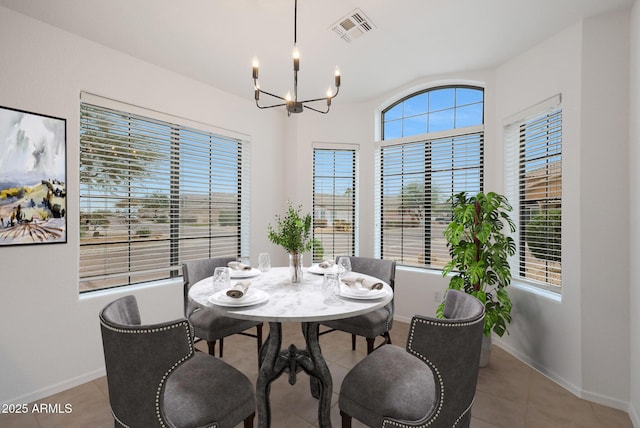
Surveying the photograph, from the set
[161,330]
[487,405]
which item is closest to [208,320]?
[161,330]

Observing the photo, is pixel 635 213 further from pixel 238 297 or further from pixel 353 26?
pixel 238 297

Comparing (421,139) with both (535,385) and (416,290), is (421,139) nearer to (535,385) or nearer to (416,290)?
(416,290)

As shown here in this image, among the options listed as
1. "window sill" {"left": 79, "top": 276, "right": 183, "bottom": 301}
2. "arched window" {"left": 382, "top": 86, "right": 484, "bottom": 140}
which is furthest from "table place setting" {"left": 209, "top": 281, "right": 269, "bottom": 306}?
"arched window" {"left": 382, "top": 86, "right": 484, "bottom": 140}

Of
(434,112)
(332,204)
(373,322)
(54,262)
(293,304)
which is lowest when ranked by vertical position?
(373,322)

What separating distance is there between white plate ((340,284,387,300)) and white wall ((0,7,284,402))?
2170mm

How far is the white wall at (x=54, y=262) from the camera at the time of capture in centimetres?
219

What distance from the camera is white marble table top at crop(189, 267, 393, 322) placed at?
1478mm

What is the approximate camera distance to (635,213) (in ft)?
6.73

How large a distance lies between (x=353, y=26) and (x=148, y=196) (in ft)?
8.15

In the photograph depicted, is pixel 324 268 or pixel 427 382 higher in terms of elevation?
pixel 324 268

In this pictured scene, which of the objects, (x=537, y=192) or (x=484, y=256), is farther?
(x=537, y=192)

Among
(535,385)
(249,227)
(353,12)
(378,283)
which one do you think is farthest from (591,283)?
(249,227)

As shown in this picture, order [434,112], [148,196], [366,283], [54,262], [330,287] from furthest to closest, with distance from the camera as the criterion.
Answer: [434,112]
[148,196]
[54,262]
[366,283]
[330,287]

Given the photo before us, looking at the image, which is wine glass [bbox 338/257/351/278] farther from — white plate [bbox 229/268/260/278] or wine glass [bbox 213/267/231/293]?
wine glass [bbox 213/267/231/293]
